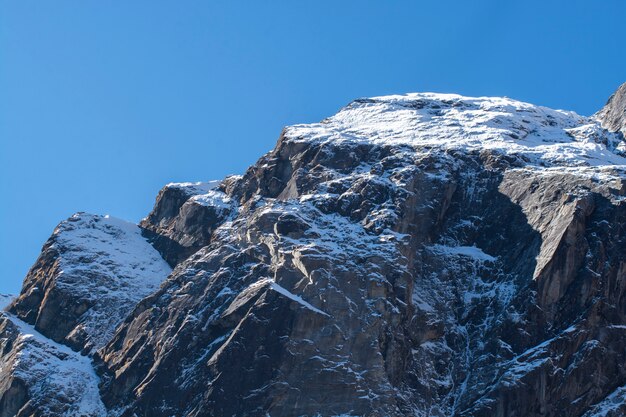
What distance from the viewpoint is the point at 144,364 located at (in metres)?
172

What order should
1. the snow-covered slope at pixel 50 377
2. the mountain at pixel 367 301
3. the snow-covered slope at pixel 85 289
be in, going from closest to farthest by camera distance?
the mountain at pixel 367 301 → the snow-covered slope at pixel 50 377 → the snow-covered slope at pixel 85 289

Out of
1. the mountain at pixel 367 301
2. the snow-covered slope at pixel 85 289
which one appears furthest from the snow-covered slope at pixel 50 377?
the snow-covered slope at pixel 85 289

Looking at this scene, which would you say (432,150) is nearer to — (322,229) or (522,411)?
(322,229)

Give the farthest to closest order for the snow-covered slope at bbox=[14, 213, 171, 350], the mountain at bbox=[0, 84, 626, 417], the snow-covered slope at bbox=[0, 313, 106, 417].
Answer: the snow-covered slope at bbox=[14, 213, 171, 350]
the snow-covered slope at bbox=[0, 313, 106, 417]
the mountain at bbox=[0, 84, 626, 417]

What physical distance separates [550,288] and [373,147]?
33710 millimetres

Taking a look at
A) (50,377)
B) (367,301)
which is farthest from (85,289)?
(367,301)

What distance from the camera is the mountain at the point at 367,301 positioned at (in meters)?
159

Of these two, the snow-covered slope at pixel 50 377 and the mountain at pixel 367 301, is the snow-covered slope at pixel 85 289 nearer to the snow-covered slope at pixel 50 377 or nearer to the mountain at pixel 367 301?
the mountain at pixel 367 301

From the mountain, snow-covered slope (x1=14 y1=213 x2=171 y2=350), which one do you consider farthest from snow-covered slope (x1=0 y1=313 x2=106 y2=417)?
snow-covered slope (x1=14 y1=213 x2=171 y2=350)

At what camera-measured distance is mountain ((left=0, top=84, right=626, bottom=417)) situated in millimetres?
159375

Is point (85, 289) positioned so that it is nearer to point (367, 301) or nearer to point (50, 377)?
point (50, 377)

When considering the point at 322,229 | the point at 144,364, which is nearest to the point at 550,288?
the point at 322,229

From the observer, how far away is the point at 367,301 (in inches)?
6452

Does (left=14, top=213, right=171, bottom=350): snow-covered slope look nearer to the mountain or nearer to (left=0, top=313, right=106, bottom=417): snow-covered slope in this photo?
the mountain
